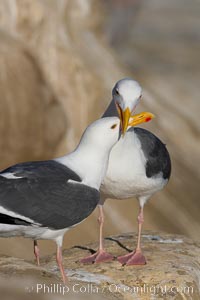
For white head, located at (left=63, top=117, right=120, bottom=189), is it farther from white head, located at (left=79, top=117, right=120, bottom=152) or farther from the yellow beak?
the yellow beak

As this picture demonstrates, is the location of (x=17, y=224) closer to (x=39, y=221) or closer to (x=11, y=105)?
(x=39, y=221)

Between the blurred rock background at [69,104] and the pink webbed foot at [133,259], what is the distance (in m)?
7.40

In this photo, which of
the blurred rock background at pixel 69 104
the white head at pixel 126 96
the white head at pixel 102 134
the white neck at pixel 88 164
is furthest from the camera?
the blurred rock background at pixel 69 104

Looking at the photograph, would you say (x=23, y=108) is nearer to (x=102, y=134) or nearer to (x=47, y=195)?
(x=102, y=134)

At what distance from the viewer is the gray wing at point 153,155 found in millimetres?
10867

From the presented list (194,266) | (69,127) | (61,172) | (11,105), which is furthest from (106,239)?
(69,127)

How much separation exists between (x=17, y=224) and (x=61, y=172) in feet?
2.49

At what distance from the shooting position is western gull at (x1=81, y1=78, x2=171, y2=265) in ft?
34.0

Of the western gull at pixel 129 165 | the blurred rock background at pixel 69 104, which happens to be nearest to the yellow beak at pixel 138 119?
the western gull at pixel 129 165

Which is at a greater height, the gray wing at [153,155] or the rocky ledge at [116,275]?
the gray wing at [153,155]

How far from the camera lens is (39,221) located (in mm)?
9078

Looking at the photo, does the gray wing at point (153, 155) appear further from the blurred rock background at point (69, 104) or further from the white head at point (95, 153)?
the blurred rock background at point (69, 104)

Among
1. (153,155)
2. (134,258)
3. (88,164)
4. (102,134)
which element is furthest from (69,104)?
(88,164)

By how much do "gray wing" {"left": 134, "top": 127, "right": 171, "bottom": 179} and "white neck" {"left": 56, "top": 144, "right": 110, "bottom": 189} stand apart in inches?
44.1
